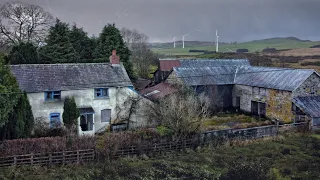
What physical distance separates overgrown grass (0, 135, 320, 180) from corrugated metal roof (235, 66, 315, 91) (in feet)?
30.6

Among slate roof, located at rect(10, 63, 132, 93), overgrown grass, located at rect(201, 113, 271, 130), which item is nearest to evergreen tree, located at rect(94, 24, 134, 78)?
slate roof, located at rect(10, 63, 132, 93)

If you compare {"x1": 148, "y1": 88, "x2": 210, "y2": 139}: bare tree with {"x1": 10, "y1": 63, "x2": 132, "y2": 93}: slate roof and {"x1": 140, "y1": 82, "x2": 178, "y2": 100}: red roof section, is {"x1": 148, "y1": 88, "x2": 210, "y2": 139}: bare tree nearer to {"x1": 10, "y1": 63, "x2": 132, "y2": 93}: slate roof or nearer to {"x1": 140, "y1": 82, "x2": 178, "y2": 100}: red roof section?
{"x1": 10, "y1": 63, "x2": 132, "y2": 93}: slate roof

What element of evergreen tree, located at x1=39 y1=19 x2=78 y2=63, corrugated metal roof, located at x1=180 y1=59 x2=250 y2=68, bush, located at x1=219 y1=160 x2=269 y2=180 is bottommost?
bush, located at x1=219 y1=160 x2=269 y2=180

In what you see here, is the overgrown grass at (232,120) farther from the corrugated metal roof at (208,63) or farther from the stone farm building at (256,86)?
the corrugated metal roof at (208,63)

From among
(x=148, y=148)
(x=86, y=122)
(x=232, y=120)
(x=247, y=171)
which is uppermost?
(x=86, y=122)

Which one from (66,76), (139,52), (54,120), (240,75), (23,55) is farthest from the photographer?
(139,52)

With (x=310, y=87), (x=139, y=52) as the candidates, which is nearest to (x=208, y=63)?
(x=310, y=87)

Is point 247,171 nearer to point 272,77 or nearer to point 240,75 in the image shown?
point 272,77

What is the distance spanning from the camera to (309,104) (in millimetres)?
32312

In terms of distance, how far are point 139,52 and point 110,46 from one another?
73.7 ft

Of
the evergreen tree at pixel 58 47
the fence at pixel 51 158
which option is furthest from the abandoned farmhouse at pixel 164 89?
the evergreen tree at pixel 58 47

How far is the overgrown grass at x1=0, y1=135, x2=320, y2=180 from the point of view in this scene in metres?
19.0

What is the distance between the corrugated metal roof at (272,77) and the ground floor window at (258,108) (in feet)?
7.24

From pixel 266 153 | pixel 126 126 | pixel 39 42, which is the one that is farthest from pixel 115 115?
pixel 39 42
